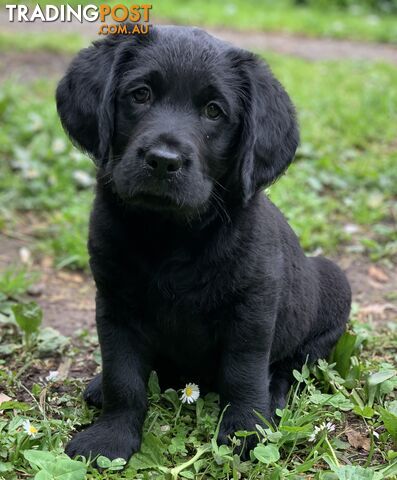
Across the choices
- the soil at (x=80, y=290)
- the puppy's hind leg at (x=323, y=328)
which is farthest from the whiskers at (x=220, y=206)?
the soil at (x=80, y=290)

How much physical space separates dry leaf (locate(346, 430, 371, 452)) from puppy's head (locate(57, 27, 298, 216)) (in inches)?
40.9

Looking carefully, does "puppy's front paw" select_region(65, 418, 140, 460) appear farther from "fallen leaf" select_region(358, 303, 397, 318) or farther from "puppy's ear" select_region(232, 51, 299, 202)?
"fallen leaf" select_region(358, 303, 397, 318)

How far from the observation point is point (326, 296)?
374 cm

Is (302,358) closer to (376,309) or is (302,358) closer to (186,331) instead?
(186,331)

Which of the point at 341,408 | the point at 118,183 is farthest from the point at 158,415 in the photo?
the point at 118,183

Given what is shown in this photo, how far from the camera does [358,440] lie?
313 centimetres

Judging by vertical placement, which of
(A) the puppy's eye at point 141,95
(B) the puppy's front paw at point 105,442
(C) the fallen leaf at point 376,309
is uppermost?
(A) the puppy's eye at point 141,95

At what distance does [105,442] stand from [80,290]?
6.75 ft

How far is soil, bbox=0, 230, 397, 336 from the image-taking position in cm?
449

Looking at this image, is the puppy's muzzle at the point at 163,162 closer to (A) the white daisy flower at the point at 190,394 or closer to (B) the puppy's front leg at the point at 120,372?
(B) the puppy's front leg at the point at 120,372

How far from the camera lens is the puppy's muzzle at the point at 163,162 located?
8.93 ft

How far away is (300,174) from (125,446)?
3709mm

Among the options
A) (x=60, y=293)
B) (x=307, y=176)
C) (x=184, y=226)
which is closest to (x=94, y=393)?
(x=184, y=226)

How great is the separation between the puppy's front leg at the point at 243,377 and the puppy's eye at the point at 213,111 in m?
0.78
